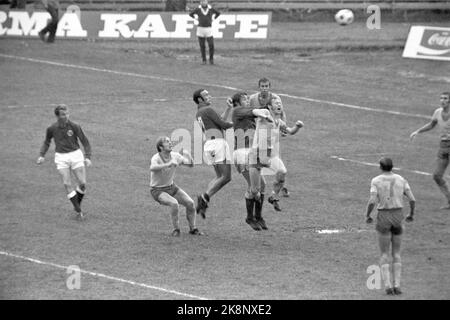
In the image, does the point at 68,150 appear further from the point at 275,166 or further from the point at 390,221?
the point at 390,221

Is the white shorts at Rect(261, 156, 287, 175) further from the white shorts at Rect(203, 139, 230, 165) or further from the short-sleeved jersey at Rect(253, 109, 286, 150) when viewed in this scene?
the white shorts at Rect(203, 139, 230, 165)

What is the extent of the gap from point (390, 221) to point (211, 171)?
11.4 metres

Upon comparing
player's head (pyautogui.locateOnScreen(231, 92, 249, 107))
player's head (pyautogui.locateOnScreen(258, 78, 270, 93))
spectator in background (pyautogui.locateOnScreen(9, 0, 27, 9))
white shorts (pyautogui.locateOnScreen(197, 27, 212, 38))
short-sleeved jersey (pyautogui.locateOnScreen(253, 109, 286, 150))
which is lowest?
short-sleeved jersey (pyautogui.locateOnScreen(253, 109, 286, 150))

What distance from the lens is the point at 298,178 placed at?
27812mm

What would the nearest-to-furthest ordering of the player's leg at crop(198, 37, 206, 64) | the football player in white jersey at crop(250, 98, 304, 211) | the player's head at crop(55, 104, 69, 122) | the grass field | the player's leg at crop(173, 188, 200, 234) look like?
the grass field, the player's leg at crop(173, 188, 200, 234), the football player in white jersey at crop(250, 98, 304, 211), the player's head at crop(55, 104, 69, 122), the player's leg at crop(198, 37, 206, 64)

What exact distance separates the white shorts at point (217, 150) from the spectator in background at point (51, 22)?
24.0m

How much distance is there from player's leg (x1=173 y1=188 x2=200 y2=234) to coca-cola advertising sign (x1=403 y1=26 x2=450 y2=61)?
24875 millimetres

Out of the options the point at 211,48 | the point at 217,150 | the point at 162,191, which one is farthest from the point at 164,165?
the point at 211,48

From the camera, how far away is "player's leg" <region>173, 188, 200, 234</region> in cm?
2138

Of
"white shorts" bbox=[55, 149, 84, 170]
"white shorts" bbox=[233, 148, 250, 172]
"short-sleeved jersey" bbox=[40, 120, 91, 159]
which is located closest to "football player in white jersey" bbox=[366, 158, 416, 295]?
"white shorts" bbox=[233, 148, 250, 172]

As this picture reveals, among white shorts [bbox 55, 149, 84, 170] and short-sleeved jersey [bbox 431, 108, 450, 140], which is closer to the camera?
white shorts [bbox 55, 149, 84, 170]
